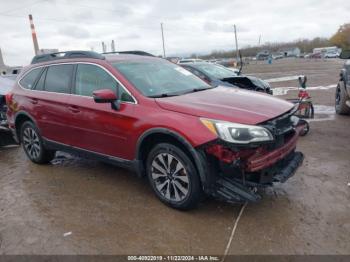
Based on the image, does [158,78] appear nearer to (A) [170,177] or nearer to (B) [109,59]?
(B) [109,59]

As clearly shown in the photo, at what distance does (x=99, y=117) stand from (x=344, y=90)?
613 cm

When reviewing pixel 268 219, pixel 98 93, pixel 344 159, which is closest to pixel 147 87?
pixel 98 93

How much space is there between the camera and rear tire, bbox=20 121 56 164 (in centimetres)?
553

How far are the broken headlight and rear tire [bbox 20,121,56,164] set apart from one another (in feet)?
10.7

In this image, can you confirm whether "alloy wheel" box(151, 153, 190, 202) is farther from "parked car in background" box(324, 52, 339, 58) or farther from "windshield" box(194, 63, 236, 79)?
"parked car in background" box(324, 52, 339, 58)

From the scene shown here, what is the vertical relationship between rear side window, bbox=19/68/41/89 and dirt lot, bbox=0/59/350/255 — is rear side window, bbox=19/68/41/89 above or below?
above

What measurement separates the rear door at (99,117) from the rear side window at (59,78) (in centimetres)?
20

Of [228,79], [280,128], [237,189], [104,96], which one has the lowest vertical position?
[237,189]

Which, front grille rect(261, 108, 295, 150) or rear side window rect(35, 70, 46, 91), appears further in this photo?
rear side window rect(35, 70, 46, 91)

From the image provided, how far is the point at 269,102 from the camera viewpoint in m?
4.03

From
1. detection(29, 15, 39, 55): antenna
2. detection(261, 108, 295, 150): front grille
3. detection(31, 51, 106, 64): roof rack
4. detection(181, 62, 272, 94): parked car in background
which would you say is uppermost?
detection(29, 15, 39, 55): antenna

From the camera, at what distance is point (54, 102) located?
4941 mm

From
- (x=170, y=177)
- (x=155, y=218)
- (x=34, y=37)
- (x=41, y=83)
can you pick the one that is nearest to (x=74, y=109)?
(x=41, y=83)

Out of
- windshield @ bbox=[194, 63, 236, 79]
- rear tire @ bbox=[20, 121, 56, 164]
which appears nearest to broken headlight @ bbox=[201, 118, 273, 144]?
rear tire @ bbox=[20, 121, 56, 164]
